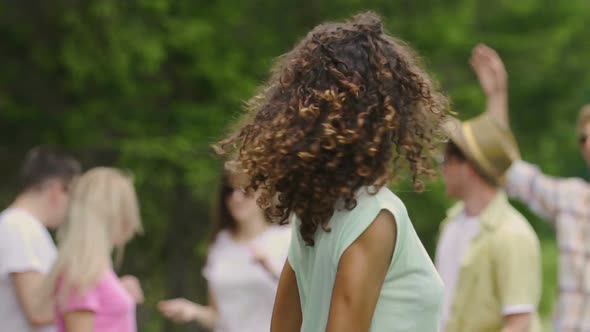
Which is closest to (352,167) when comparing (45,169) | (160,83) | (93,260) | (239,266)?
(93,260)

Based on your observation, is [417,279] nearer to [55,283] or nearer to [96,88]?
[55,283]

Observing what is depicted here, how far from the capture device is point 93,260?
203 inches

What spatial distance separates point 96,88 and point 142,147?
926 millimetres

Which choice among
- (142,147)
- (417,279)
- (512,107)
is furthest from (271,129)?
(512,107)

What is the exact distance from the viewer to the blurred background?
1244cm

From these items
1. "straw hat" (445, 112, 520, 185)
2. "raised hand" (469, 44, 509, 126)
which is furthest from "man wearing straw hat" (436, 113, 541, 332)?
"raised hand" (469, 44, 509, 126)

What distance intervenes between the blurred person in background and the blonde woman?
172 cm

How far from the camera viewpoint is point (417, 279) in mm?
2645

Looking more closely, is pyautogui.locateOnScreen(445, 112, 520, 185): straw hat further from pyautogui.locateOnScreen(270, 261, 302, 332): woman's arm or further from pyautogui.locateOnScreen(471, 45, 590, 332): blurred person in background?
pyautogui.locateOnScreen(270, 261, 302, 332): woman's arm

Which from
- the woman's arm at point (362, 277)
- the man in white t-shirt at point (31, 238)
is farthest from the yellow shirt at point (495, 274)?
the woman's arm at point (362, 277)

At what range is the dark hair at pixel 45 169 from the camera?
5.65m

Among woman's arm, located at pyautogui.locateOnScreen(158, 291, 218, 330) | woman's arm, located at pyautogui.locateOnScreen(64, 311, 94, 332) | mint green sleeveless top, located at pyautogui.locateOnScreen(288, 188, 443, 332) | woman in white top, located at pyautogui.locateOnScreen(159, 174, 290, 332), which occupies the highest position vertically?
mint green sleeveless top, located at pyautogui.locateOnScreen(288, 188, 443, 332)

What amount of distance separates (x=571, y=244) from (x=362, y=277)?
316cm

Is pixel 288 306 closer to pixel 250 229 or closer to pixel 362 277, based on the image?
pixel 362 277
